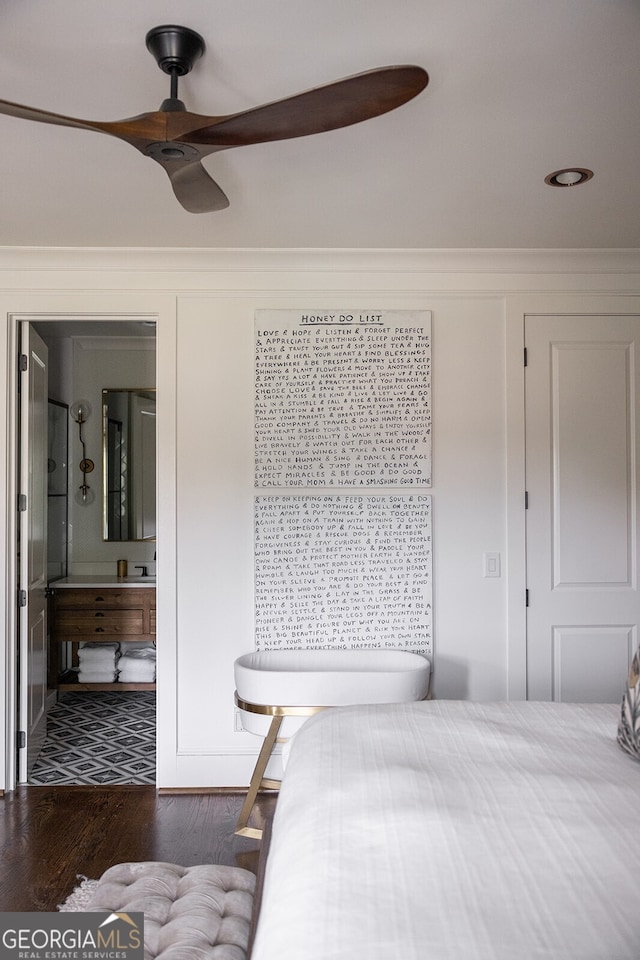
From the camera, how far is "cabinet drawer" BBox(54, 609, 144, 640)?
4.58 meters

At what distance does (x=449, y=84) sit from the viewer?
1.93m

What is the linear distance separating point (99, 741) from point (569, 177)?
366 cm

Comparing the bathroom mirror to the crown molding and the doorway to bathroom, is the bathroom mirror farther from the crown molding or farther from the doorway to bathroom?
the crown molding

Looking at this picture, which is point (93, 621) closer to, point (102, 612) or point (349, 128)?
point (102, 612)

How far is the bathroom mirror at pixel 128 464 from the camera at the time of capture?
5195 millimetres

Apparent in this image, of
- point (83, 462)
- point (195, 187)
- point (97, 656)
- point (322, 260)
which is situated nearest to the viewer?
point (195, 187)

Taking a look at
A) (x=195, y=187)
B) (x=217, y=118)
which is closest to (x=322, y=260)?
(x=195, y=187)

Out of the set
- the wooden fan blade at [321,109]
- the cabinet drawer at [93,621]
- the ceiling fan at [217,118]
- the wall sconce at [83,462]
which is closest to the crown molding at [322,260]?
the ceiling fan at [217,118]

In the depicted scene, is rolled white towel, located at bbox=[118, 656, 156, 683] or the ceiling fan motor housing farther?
rolled white towel, located at bbox=[118, 656, 156, 683]

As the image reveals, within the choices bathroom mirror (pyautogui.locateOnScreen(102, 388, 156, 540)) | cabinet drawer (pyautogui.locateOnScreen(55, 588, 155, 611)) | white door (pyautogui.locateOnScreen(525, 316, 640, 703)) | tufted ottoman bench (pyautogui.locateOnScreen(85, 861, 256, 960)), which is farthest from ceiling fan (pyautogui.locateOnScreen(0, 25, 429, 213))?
bathroom mirror (pyautogui.locateOnScreen(102, 388, 156, 540))

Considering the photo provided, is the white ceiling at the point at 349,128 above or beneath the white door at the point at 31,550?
above

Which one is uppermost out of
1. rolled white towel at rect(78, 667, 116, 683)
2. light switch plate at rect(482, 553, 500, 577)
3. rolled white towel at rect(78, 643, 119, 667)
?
light switch plate at rect(482, 553, 500, 577)

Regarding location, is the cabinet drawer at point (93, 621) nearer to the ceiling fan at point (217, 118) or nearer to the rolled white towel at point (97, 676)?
the rolled white towel at point (97, 676)

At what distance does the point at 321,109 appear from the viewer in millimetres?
1505
